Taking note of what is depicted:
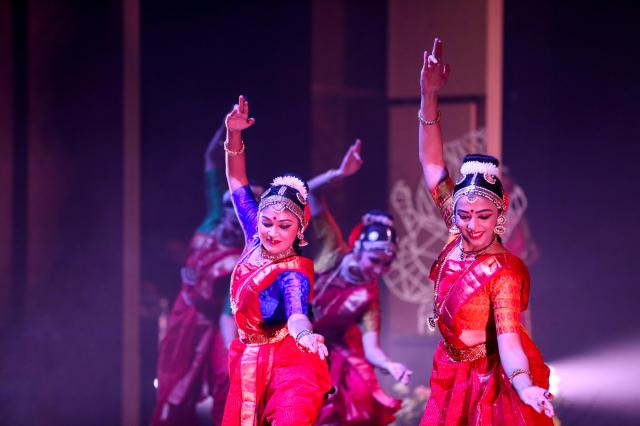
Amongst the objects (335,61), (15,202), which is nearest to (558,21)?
(335,61)

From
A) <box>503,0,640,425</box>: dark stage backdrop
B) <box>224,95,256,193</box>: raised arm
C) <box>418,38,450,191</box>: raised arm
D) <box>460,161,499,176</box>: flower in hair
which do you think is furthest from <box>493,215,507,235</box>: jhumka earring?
<box>503,0,640,425</box>: dark stage backdrop

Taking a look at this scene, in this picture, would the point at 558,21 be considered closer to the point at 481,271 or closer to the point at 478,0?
the point at 478,0

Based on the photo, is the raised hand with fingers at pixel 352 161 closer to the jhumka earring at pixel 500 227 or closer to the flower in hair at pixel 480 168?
the flower in hair at pixel 480 168

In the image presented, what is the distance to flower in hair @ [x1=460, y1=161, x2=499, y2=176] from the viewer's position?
333 cm

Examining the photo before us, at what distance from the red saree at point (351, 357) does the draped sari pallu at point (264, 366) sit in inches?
46.5

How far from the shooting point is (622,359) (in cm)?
594

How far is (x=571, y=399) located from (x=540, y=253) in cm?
92

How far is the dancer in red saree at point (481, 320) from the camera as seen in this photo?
3076 millimetres

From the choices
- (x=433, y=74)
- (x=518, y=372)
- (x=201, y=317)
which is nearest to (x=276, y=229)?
(x=433, y=74)

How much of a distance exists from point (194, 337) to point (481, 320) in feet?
9.10

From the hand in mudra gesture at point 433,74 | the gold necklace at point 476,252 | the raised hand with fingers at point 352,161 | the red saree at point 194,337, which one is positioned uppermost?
the hand in mudra gesture at point 433,74

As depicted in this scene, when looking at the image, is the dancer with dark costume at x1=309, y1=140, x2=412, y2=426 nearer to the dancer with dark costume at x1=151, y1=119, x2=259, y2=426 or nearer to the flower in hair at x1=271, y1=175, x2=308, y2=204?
the dancer with dark costume at x1=151, y1=119, x2=259, y2=426

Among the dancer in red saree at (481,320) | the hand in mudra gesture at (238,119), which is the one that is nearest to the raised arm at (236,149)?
the hand in mudra gesture at (238,119)

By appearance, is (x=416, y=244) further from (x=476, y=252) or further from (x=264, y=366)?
(x=476, y=252)
